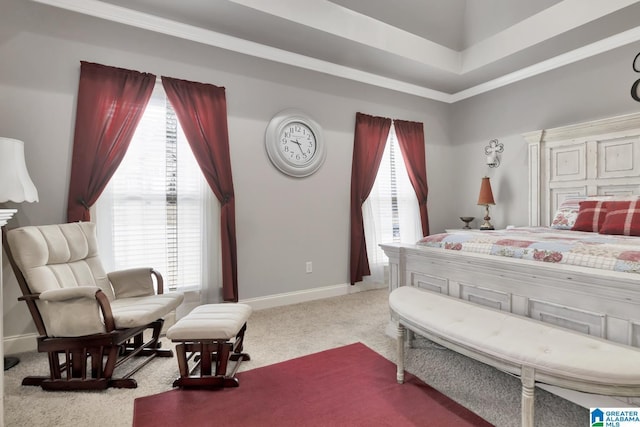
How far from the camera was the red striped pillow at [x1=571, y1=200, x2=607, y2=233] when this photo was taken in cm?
267

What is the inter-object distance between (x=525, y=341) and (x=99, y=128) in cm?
320

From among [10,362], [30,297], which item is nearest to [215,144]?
[30,297]

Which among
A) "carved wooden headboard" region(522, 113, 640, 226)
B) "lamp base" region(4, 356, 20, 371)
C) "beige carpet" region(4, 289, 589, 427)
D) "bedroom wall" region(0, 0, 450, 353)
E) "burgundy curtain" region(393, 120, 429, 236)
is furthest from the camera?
"burgundy curtain" region(393, 120, 429, 236)

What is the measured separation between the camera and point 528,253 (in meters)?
1.87

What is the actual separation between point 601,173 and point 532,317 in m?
2.52

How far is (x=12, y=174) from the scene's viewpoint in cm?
203

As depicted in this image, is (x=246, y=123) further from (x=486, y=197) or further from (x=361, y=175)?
(x=486, y=197)

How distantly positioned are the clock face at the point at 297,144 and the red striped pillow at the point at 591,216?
257 centimetres

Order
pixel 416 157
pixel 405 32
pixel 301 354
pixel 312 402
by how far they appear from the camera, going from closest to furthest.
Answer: pixel 312 402, pixel 301 354, pixel 405 32, pixel 416 157

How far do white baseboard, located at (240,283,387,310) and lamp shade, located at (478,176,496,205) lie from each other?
170 centimetres

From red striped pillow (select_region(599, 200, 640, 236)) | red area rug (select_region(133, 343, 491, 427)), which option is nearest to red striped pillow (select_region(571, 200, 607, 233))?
red striped pillow (select_region(599, 200, 640, 236))

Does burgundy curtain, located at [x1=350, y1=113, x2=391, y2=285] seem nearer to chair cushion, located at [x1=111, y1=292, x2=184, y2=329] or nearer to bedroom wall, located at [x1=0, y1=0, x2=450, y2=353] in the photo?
Result: bedroom wall, located at [x1=0, y1=0, x2=450, y2=353]

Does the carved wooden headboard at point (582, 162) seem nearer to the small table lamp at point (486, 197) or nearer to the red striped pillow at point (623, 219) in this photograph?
the small table lamp at point (486, 197)

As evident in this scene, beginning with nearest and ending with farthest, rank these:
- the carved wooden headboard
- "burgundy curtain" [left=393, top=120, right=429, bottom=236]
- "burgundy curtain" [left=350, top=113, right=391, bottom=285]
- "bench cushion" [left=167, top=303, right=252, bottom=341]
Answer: "bench cushion" [left=167, top=303, right=252, bottom=341] → the carved wooden headboard → "burgundy curtain" [left=350, top=113, right=391, bottom=285] → "burgundy curtain" [left=393, top=120, right=429, bottom=236]
